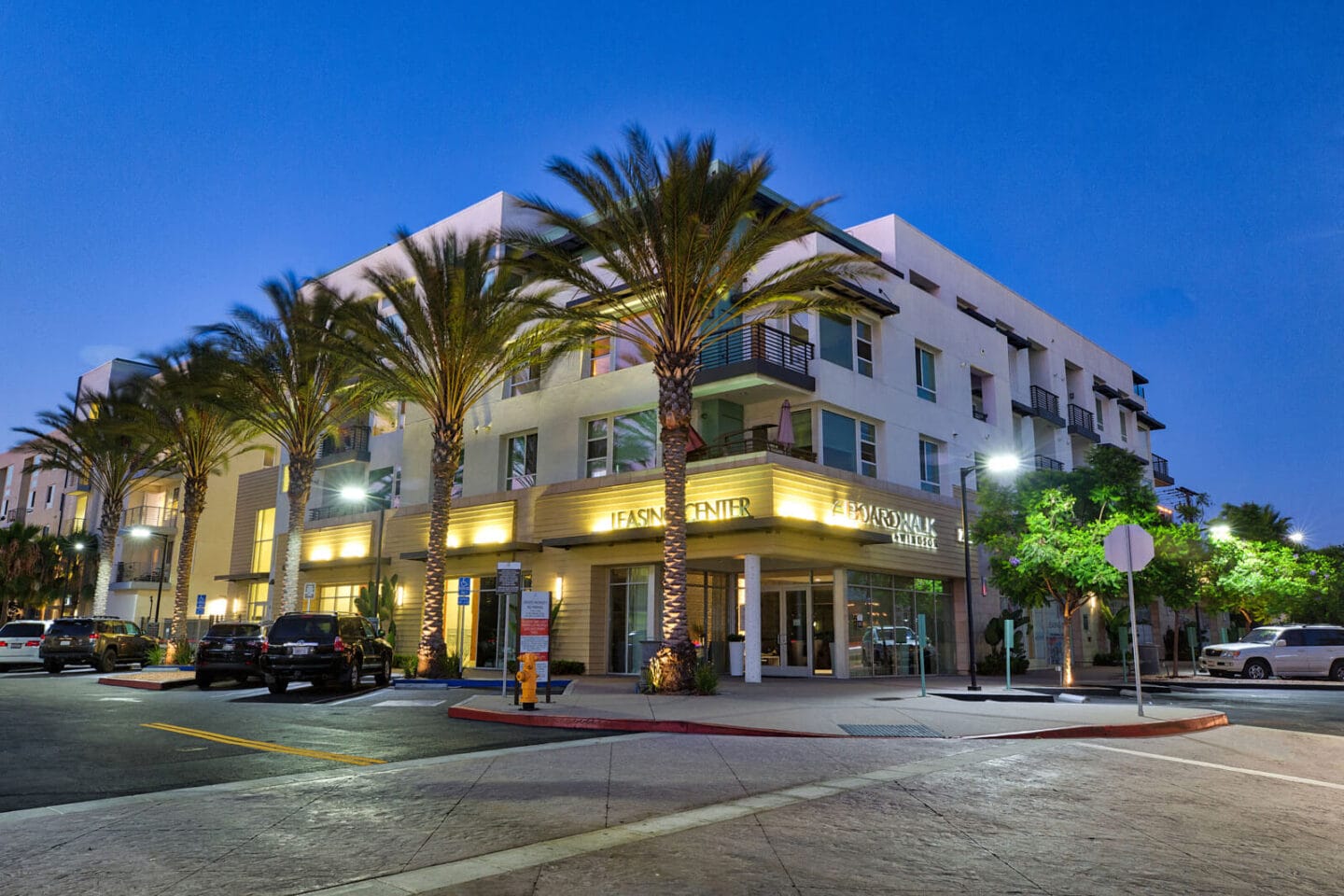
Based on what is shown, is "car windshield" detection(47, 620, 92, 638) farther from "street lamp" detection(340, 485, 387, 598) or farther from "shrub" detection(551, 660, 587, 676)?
"shrub" detection(551, 660, 587, 676)

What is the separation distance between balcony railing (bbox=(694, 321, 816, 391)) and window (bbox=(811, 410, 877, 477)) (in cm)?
173

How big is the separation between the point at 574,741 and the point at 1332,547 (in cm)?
6354

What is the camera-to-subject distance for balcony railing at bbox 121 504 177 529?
5684cm

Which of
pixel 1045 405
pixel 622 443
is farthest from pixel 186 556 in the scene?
pixel 1045 405

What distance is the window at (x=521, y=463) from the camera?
105 ft

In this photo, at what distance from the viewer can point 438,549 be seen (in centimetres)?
2673

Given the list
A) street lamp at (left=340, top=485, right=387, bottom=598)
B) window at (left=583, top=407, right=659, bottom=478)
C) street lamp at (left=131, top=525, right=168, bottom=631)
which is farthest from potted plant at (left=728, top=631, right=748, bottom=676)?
street lamp at (left=131, top=525, right=168, bottom=631)

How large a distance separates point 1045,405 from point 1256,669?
15.4 m

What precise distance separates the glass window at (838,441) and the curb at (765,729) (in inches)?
538

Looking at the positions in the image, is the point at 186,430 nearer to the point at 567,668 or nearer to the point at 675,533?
the point at 567,668

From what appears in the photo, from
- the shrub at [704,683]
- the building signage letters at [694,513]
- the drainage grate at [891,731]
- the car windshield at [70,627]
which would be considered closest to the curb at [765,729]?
the drainage grate at [891,731]

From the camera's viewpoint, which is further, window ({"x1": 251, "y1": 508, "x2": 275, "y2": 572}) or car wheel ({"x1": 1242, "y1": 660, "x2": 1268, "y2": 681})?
window ({"x1": 251, "y1": 508, "x2": 275, "y2": 572})

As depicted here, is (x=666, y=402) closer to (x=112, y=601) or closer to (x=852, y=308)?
(x=852, y=308)

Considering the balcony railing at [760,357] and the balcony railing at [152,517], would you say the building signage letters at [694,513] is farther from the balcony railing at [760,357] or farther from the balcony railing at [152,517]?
the balcony railing at [152,517]
